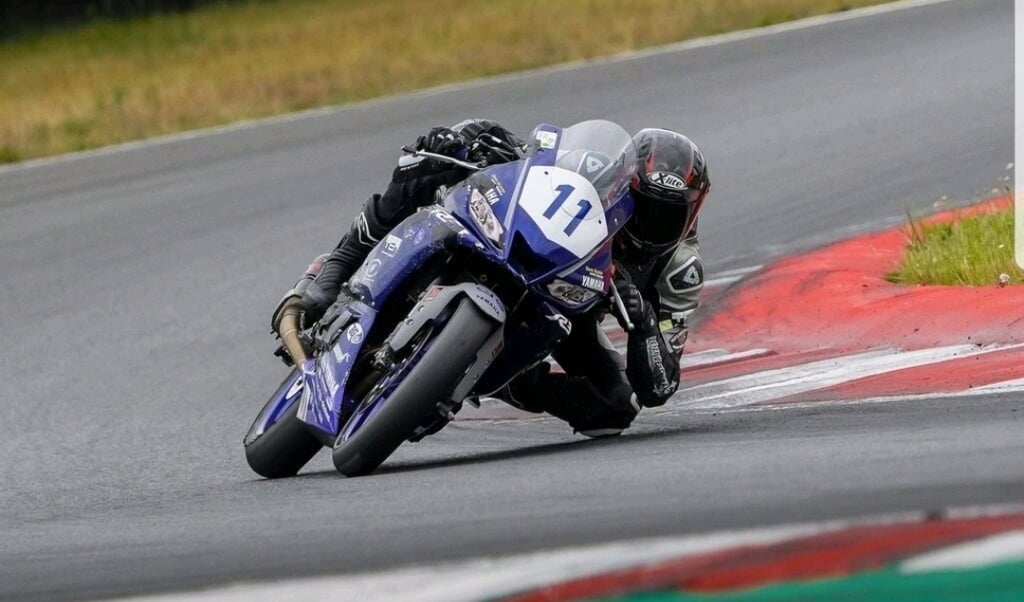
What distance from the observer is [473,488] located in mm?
4898

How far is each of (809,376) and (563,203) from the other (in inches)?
80.5

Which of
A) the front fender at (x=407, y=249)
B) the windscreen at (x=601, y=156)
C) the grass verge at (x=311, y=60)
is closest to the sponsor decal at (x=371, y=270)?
the front fender at (x=407, y=249)

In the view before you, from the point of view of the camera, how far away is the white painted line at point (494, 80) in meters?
14.8

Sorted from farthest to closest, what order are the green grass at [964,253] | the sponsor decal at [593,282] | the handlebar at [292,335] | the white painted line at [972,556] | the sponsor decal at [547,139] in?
the green grass at [964,253], the handlebar at [292,335], the sponsor decal at [547,139], the sponsor decal at [593,282], the white painted line at [972,556]

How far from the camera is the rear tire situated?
6059 millimetres

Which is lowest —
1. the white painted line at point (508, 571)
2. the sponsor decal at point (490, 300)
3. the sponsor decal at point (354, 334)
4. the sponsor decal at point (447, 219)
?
the sponsor decal at point (354, 334)

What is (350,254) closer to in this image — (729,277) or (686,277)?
(686,277)

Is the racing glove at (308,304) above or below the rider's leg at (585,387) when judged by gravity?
above

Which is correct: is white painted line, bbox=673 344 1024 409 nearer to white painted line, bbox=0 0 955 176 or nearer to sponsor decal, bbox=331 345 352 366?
sponsor decal, bbox=331 345 352 366

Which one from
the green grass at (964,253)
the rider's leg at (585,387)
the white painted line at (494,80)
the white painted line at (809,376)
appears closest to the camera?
the rider's leg at (585,387)

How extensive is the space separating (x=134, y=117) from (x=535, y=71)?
3.69m

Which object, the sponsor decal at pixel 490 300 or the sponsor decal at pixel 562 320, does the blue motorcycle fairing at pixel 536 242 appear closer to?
the sponsor decal at pixel 562 320

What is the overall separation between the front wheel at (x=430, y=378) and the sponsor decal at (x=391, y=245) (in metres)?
0.44

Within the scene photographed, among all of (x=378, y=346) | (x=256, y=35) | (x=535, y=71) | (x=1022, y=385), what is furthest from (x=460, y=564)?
(x=256, y=35)
